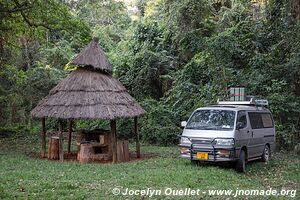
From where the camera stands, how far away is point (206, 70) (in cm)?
2314

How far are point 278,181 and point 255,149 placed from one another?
7.76ft

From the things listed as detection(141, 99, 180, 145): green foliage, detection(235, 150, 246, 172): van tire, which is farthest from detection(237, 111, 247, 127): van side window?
detection(141, 99, 180, 145): green foliage

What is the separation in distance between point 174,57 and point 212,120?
14.2 m

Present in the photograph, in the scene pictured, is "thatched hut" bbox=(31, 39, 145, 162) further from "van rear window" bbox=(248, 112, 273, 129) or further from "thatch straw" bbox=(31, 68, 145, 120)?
"van rear window" bbox=(248, 112, 273, 129)

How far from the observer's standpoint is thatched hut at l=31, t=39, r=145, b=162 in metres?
14.6

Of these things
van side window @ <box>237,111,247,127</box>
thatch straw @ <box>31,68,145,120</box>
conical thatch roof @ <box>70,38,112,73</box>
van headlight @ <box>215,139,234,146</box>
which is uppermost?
conical thatch roof @ <box>70,38,112,73</box>

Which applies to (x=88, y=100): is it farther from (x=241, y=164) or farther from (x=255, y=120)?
(x=255, y=120)

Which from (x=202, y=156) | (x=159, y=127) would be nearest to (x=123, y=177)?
(x=202, y=156)

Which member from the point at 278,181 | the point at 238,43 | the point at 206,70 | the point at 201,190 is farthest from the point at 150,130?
the point at 201,190

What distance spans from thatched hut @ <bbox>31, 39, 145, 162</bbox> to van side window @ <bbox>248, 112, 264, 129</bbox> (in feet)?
14.7

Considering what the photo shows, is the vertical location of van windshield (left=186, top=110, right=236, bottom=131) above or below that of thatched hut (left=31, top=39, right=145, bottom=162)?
below

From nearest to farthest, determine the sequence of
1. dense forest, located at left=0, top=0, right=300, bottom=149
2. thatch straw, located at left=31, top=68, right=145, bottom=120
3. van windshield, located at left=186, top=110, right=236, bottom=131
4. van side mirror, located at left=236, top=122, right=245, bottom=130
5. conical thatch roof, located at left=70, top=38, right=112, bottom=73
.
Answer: van side mirror, located at left=236, top=122, right=245, bottom=130 < van windshield, located at left=186, top=110, right=236, bottom=131 < thatch straw, located at left=31, top=68, right=145, bottom=120 < conical thatch roof, located at left=70, top=38, right=112, bottom=73 < dense forest, located at left=0, top=0, right=300, bottom=149

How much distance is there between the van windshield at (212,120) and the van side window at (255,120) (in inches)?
47.4

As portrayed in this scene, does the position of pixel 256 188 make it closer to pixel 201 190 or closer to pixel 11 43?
pixel 201 190
